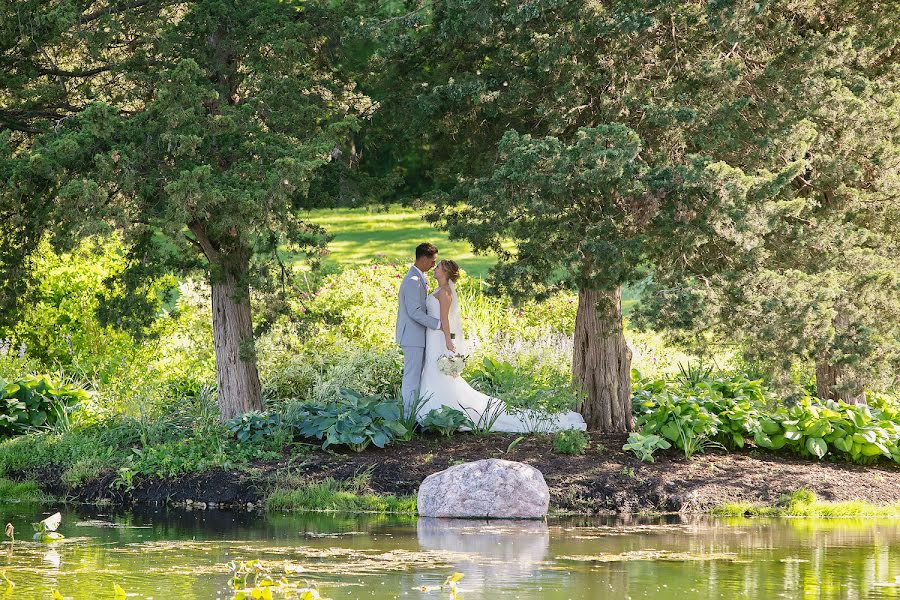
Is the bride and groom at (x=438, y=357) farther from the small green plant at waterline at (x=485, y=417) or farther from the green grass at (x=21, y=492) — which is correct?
the green grass at (x=21, y=492)

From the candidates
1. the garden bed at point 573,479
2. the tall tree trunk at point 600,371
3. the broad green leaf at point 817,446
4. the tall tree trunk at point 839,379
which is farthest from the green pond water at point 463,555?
the tall tree trunk at point 600,371

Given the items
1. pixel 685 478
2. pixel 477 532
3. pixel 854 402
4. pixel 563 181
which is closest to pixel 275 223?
pixel 563 181

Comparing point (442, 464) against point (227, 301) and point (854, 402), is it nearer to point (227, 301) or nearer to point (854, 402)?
point (227, 301)

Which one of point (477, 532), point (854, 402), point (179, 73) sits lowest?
point (477, 532)

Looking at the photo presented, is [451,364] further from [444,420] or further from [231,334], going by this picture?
[231,334]

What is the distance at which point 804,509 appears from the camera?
10.5 meters

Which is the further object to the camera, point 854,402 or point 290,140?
point 854,402

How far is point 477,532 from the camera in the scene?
924cm

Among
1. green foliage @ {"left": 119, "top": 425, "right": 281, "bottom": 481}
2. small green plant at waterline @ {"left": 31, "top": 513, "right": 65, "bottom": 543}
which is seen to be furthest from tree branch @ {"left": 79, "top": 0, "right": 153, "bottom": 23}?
small green plant at waterline @ {"left": 31, "top": 513, "right": 65, "bottom": 543}

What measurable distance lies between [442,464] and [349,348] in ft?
9.88

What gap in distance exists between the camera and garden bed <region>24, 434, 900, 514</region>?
35.0 feet

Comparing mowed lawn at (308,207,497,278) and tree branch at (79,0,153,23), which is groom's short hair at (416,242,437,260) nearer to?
tree branch at (79,0,153,23)

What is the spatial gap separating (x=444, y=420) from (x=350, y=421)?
0.89 metres

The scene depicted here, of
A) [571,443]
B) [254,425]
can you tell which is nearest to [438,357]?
[571,443]
